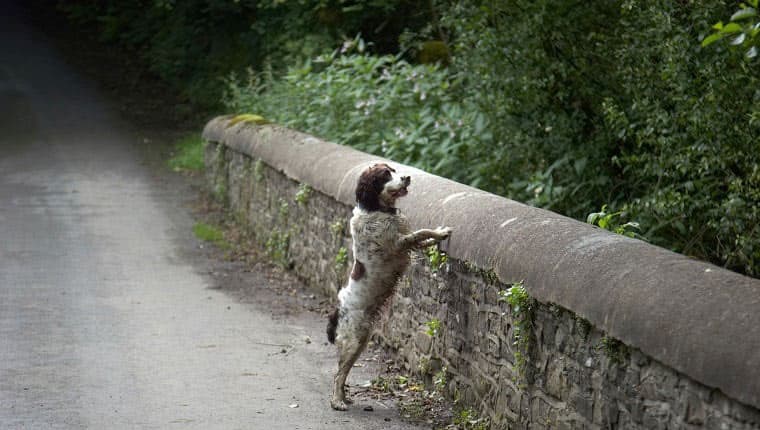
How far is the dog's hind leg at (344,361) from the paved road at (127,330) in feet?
0.30

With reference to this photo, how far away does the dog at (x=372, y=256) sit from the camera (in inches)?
256

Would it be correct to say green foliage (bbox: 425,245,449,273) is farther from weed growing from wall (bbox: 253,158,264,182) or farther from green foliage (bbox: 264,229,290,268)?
weed growing from wall (bbox: 253,158,264,182)

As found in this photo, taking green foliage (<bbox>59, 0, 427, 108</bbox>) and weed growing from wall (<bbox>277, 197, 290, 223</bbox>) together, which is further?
green foliage (<bbox>59, 0, 427, 108</bbox>)

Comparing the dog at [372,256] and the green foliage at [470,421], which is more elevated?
the dog at [372,256]

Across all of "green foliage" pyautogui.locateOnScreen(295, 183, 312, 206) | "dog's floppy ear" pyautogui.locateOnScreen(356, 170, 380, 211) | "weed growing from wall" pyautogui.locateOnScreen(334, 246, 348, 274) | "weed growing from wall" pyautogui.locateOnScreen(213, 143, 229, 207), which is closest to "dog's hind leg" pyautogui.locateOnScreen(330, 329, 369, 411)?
"dog's floppy ear" pyautogui.locateOnScreen(356, 170, 380, 211)

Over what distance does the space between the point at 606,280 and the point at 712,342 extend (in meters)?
0.90

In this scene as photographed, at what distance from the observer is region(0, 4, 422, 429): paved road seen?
21.9 ft

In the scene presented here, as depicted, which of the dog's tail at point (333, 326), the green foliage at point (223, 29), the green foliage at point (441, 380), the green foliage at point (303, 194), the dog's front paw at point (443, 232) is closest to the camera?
the dog's front paw at point (443, 232)

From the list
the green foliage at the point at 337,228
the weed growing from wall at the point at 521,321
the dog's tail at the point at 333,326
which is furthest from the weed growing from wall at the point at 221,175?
the weed growing from wall at the point at 521,321

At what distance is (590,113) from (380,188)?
11.8 ft

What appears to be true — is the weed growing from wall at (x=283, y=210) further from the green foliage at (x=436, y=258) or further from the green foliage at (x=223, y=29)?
the green foliage at (x=223, y=29)

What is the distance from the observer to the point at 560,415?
5.01 meters

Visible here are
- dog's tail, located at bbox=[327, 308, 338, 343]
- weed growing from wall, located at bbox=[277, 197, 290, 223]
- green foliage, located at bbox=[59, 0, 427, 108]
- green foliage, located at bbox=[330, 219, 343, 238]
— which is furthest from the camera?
green foliage, located at bbox=[59, 0, 427, 108]

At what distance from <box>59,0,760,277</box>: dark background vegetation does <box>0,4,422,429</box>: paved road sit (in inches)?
95.7
